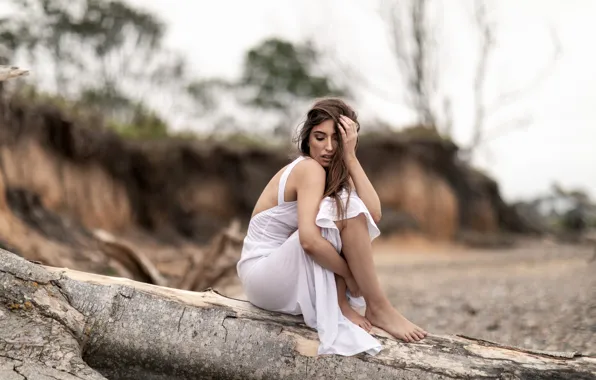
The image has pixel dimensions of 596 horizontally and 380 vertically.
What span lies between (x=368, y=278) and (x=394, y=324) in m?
0.26

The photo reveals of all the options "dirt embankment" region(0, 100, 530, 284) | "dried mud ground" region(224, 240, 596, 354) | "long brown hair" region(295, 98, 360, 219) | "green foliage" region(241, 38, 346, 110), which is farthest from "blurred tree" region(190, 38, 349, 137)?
"long brown hair" region(295, 98, 360, 219)

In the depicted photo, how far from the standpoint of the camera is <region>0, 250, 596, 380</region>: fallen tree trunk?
2.73 meters

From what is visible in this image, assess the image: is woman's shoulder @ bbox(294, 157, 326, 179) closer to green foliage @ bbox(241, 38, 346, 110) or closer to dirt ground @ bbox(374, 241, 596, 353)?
dirt ground @ bbox(374, 241, 596, 353)

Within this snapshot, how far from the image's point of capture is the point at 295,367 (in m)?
2.78

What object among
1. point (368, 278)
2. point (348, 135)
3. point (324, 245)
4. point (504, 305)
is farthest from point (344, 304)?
point (504, 305)

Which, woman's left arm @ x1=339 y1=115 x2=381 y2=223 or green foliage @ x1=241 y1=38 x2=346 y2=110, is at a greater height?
green foliage @ x1=241 y1=38 x2=346 y2=110

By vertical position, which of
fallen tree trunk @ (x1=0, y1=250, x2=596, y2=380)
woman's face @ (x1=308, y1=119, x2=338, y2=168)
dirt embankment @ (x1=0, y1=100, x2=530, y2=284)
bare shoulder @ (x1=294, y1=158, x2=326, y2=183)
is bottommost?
fallen tree trunk @ (x1=0, y1=250, x2=596, y2=380)

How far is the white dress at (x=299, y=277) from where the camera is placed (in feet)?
9.30

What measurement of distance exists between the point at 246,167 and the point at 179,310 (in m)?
18.2

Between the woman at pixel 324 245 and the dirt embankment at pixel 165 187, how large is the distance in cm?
661

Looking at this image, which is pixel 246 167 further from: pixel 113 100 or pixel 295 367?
pixel 295 367

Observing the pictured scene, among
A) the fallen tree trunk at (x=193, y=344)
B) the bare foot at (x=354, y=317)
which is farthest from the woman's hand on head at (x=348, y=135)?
the fallen tree trunk at (x=193, y=344)

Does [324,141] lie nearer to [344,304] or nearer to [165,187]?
[344,304]

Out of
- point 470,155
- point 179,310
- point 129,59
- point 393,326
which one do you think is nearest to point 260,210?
point 179,310
